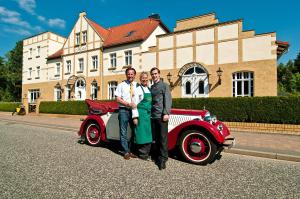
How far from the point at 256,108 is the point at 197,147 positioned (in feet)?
25.0

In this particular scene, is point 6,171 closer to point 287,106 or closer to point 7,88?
point 287,106

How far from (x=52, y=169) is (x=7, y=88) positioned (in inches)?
2037

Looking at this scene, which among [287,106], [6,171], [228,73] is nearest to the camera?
[6,171]

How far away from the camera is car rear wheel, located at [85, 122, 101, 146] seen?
21.4ft

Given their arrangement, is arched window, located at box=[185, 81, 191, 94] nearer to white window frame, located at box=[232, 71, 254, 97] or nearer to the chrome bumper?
white window frame, located at box=[232, 71, 254, 97]

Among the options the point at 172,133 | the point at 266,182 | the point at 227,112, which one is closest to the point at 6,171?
the point at 172,133

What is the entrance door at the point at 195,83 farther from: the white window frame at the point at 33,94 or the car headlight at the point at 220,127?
the white window frame at the point at 33,94

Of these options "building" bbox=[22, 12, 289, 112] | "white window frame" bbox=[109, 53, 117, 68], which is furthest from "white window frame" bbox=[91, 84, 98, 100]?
"white window frame" bbox=[109, 53, 117, 68]

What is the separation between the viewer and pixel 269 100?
1077 cm

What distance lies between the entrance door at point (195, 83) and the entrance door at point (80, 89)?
1191 cm

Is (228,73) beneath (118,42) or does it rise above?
beneath

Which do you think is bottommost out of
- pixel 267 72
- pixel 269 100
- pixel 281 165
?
pixel 281 165

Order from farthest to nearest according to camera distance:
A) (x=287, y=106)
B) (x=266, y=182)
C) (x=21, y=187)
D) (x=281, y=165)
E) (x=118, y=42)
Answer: (x=118, y=42), (x=287, y=106), (x=281, y=165), (x=266, y=182), (x=21, y=187)

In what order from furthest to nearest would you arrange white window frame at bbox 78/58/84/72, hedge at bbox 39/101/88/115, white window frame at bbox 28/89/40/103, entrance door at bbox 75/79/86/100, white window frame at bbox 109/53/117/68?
white window frame at bbox 28/89/40/103 < white window frame at bbox 78/58/84/72 < entrance door at bbox 75/79/86/100 < white window frame at bbox 109/53/117/68 < hedge at bbox 39/101/88/115
